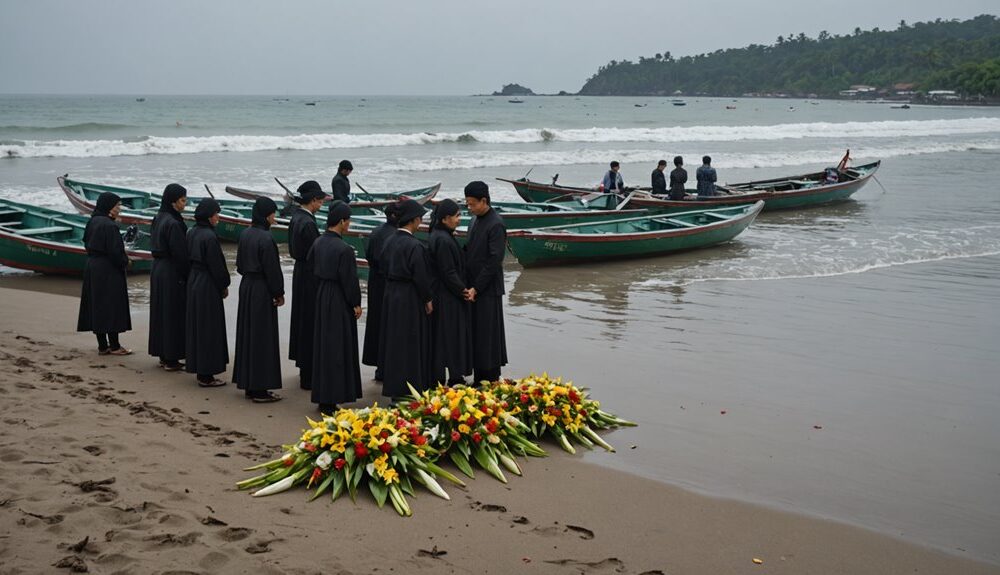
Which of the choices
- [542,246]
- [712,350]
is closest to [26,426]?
[712,350]

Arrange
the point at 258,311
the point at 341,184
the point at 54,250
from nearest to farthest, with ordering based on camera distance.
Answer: the point at 258,311
the point at 54,250
the point at 341,184

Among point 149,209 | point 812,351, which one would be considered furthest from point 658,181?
point 812,351

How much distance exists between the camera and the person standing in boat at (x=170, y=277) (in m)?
8.34

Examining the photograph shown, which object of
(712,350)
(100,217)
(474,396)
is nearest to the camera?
(474,396)

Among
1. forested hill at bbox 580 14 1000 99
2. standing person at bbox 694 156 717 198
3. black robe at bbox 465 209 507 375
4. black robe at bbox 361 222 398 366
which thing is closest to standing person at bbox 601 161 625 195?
standing person at bbox 694 156 717 198

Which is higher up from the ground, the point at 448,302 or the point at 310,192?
the point at 310,192

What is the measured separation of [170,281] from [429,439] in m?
3.62

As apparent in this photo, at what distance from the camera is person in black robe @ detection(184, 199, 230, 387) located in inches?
312

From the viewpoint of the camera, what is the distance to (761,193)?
22375 mm

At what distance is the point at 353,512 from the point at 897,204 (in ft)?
73.6

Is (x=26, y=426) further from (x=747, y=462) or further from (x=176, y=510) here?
(x=747, y=462)

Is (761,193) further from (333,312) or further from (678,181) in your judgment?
(333,312)

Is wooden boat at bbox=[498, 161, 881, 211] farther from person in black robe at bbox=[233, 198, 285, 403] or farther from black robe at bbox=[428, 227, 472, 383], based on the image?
person in black robe at bbox=[233, 198, 285, 403]

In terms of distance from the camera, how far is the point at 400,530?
5145mm
